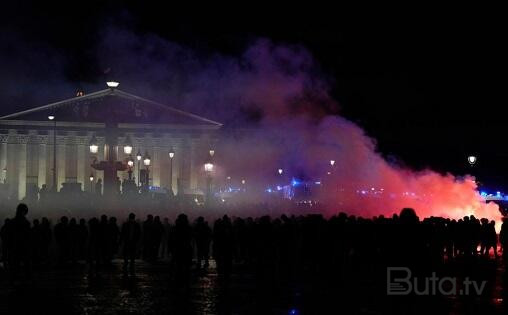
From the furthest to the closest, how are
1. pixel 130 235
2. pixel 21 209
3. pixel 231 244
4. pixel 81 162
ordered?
1. pixel 81 162
2. pixel 130 235
3. pixel 231 244
4. pixel 21 209

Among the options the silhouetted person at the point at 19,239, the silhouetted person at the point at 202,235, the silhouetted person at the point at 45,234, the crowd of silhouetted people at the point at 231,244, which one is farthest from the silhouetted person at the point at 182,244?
the silhouetted person at the point at 45,234

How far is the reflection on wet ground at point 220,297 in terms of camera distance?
578 inches

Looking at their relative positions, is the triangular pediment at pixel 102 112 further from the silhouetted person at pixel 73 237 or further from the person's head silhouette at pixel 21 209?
the person's head silhouette at pixel 21 209

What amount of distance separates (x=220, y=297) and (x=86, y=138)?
8705 cm

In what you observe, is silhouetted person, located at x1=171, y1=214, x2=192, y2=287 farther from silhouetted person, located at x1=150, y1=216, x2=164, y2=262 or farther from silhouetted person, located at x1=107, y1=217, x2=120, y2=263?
silhouetted person, located at x1=150, y1=216, x2=164, y2=262

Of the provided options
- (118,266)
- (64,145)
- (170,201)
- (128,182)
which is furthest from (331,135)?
(64,145)

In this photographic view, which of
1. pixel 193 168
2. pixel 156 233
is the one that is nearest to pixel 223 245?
pixel 156 233

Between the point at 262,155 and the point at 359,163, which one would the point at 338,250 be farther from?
the point at 262,155

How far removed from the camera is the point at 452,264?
83.6 ft

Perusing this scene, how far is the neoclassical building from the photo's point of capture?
3885 inches

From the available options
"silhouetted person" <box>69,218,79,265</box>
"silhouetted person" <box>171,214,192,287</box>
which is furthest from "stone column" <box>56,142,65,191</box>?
"silhouetted person" <box>171,214,192,287</box>

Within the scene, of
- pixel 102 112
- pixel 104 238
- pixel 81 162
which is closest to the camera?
pixel 104 238

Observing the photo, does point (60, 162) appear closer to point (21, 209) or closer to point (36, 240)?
point (36, 240)

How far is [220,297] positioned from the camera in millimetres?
16750
